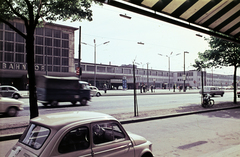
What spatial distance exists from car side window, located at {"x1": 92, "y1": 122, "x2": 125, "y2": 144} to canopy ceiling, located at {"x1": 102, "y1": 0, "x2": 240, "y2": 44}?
1.98m

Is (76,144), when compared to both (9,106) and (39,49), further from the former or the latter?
(39,49)

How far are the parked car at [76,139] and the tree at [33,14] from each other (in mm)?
4961

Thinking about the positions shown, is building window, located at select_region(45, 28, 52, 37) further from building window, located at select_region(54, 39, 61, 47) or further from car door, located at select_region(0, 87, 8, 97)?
car door, located at select_region(0, 87, 8, 97)

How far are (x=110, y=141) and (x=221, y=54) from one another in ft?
54.7

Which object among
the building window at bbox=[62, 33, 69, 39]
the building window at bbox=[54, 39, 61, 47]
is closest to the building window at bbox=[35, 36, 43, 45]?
the building window at bbox=[54, 39, 61, 47]

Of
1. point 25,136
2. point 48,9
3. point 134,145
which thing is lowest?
point 134,145

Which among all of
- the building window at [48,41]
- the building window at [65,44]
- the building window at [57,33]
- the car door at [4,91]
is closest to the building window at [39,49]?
the building window at [48,41]

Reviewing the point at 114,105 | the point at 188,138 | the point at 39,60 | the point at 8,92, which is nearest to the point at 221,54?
the point at 114,105

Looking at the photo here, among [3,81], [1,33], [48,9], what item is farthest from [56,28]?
[48,9]

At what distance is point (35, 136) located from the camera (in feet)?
9.46

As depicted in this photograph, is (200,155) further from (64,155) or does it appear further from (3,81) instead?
(3,81)

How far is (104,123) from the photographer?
10.5ft

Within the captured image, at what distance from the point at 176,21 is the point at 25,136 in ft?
11.2

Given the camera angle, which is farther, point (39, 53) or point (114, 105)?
point (39, 53)
